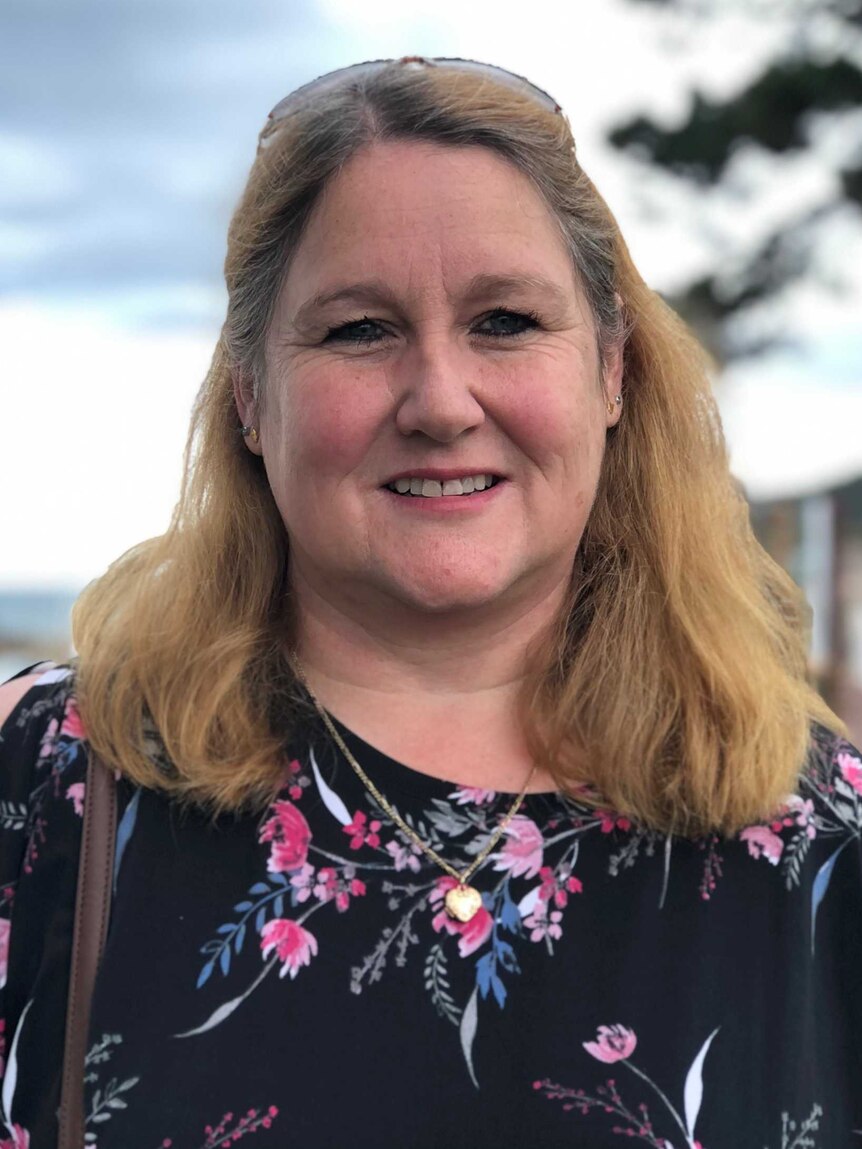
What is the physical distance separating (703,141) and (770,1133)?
468 inches

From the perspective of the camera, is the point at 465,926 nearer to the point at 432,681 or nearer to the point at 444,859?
the point at 444,859

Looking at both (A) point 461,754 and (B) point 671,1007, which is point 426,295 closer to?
(A) point 461,754

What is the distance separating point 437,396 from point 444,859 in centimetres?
63

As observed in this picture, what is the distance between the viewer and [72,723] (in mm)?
1973

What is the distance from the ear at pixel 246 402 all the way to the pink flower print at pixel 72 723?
0.48 m

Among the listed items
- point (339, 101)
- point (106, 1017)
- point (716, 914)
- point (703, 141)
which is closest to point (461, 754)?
point (716, 914)

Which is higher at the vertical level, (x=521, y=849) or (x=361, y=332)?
(x=361, y=332)

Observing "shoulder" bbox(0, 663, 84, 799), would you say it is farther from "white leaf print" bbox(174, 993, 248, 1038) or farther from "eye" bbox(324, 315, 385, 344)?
"eye" bbox(324, 315, 385, 344)

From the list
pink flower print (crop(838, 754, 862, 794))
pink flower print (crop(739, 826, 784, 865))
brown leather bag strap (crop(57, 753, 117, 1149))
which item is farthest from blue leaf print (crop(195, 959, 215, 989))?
pink flower print (crop(838, 754, 862, 794))

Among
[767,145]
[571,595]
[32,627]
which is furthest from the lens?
[32,627]

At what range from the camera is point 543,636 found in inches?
83.7

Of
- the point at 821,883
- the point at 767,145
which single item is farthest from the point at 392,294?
Result: the point at 767,145

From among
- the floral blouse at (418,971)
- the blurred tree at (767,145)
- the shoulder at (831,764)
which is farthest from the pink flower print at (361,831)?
the blurred tree at (767,145)

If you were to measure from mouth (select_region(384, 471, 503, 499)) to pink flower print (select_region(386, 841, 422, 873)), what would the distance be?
18.9 inches
